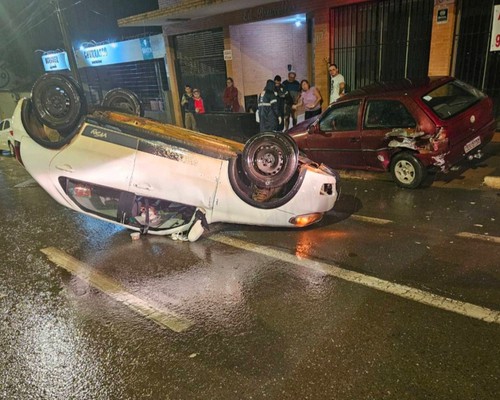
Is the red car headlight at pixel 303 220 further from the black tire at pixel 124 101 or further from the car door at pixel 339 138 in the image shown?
the black tire at pixel 124 101

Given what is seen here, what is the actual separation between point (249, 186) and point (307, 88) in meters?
6.11

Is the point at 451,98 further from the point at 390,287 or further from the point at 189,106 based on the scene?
the point at 189,106

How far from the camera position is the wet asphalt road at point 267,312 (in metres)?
2.82

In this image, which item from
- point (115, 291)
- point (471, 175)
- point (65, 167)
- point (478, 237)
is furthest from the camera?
point (471, 175)

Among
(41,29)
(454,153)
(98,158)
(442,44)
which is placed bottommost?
(454,153)

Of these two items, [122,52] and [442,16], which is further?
[122,52]

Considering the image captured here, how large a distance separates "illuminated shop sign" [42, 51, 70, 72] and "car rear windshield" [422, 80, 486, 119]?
23433 millimetres

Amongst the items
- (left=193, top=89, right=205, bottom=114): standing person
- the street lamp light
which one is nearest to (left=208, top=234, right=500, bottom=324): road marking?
(left=193, top=89, right=205, bottom=114): standing person

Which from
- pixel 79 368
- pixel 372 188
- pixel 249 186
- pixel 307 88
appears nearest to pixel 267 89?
pixel 307 88

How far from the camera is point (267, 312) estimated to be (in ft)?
11.8

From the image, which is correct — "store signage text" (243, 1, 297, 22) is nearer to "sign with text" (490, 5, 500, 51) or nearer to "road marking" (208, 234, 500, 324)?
"sign with text" (490, 5, 500, 51)

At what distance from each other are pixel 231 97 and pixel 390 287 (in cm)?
1059

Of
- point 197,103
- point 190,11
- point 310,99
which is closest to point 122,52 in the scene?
point 190,11

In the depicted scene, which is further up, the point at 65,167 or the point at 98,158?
the point at 98,158
